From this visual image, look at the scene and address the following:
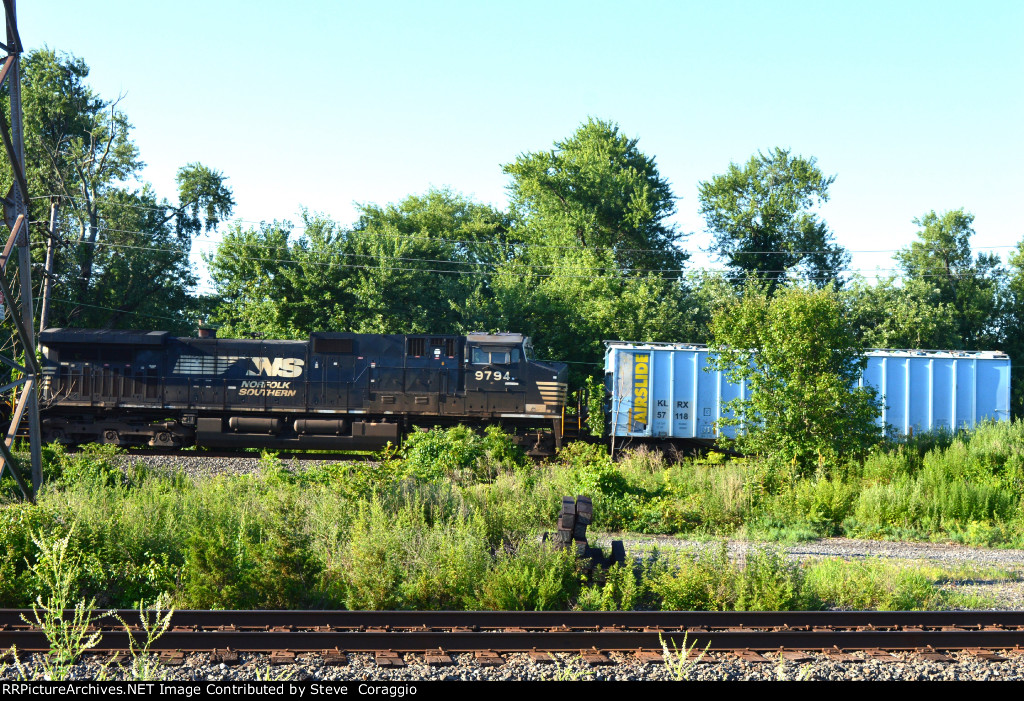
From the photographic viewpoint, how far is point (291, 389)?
19250 mm

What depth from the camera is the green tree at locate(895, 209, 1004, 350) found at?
32438 mm

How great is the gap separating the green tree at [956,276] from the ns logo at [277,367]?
25104 mm

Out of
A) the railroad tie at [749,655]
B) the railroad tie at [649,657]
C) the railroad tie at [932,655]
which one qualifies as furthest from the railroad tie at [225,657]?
the railroad tie at [932,655]

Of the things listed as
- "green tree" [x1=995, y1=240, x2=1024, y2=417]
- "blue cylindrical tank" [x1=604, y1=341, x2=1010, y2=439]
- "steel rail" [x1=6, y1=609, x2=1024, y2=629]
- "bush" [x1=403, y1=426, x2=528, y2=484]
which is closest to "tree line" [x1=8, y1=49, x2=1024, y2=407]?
"green tree" [x1=995, y1=240, x2=1024, y2=417]

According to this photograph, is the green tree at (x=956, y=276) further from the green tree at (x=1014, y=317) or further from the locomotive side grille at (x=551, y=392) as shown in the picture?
the locomotive side grille at (x=551, y=392)

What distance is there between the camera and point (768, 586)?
811 cm

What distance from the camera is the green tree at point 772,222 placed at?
1455 inches

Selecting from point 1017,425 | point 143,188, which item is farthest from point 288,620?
point 143,188

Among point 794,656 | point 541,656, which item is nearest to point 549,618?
point 541,656

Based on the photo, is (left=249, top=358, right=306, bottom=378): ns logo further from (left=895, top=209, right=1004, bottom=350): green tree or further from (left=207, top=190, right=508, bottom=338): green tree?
(left=895, top=209, right=1004, bottom=350): green tree

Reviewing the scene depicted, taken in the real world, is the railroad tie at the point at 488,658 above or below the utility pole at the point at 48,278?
below

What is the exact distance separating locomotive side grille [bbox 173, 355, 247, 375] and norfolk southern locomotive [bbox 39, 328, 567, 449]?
0.03 metres

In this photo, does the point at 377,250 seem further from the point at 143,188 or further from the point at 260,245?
the point at 143,188

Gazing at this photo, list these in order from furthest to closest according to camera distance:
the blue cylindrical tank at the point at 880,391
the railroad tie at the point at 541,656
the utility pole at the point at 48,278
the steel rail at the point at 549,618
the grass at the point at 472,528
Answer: the utility pole at the point at 48,278
the blue cylindrical tank at the point at 880,391
the grass at the point at 472,528
the steel rail at the point at 549,618
the railroad tie at the point at 541,656
